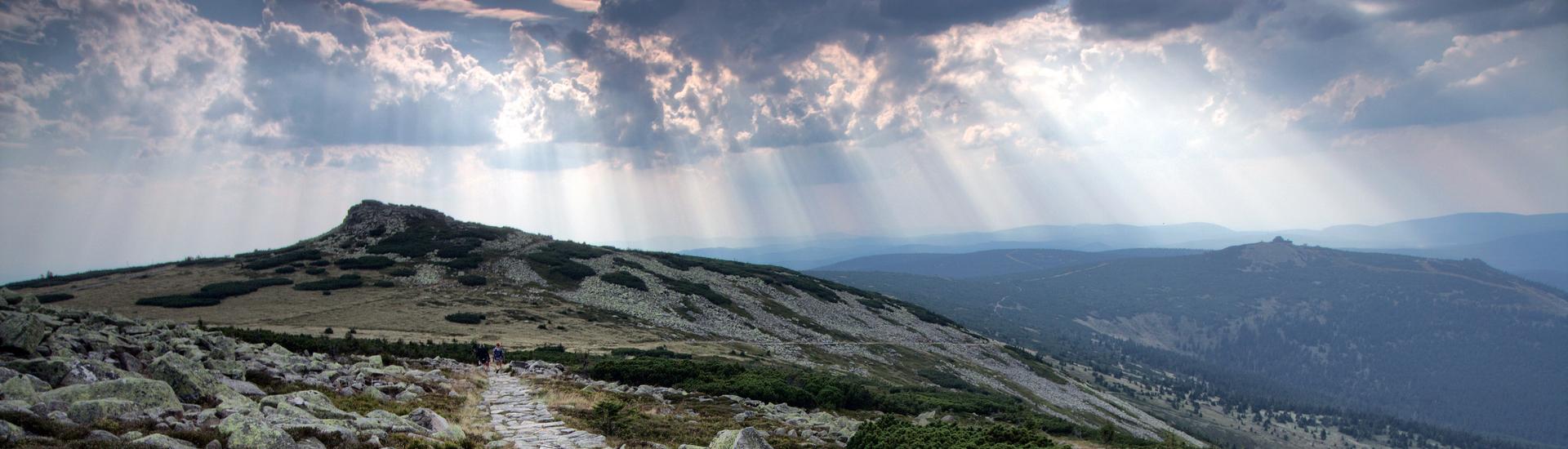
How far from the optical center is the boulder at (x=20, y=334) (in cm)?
1669

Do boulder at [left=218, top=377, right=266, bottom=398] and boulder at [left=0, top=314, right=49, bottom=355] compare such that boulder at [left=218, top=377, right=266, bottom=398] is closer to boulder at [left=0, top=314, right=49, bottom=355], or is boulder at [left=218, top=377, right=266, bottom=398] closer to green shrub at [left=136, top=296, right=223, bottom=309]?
boulder at [left=0, top=314, right=49, bottom=355]

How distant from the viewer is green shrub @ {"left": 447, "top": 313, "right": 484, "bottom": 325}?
5846 centimetres

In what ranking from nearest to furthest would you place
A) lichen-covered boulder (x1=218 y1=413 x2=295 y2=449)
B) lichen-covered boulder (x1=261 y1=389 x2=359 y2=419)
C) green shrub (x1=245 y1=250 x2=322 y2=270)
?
lichen-covered boulder (x1=218 y1=413 x2=295 y2=449) → lichen-covered boulder (x1=261 y1=389 x2=359 y2=419) → green shrub (x1=245 y1=250 x2=322 y2=270)

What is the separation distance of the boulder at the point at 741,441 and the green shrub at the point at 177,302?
65.9 m

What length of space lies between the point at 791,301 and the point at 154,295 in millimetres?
67643

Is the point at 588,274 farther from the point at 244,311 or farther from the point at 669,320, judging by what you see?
the point at 244,311

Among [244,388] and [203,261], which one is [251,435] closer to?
[244,388]

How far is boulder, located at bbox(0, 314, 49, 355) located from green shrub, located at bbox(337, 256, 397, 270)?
69805 mm

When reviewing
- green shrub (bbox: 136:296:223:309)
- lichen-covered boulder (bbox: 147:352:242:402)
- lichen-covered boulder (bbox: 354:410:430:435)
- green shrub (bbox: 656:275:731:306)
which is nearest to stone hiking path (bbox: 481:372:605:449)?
lichen-covered boulder (bbox: 354:410:430:435)

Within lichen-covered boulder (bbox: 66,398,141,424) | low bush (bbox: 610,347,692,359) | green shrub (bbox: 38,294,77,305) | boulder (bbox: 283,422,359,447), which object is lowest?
low bush (bbox: 610,347,692,359)

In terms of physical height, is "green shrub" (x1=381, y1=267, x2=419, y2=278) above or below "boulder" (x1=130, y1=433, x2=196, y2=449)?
above

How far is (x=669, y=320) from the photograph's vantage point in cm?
7106

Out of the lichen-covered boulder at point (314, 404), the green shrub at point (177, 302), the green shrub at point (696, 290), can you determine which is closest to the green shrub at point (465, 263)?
the green shrub at point (696, 290)

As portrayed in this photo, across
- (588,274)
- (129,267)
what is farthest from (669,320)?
(129,267)
